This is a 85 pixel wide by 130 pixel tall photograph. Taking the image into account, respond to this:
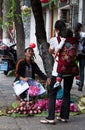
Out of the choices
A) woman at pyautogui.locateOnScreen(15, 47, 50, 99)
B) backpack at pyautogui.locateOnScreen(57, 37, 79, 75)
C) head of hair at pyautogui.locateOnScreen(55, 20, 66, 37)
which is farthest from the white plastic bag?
head of hair at pyautogui.locateOnScreen(55, 20, 66, 37)

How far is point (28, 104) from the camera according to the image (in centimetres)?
788

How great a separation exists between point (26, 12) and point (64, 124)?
18.2 m

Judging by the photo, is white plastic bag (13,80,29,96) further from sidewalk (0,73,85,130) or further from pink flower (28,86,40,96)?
sidewalk (0,73,85,130)

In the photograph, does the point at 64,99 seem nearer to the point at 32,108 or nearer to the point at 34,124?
the point at 34,124

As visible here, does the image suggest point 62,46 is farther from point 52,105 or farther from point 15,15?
point 15,15

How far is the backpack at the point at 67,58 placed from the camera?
678 centimetres

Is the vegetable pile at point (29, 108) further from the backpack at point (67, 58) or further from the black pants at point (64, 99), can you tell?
the backpack at point (67, 58)

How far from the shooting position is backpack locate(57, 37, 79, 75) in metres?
6.78

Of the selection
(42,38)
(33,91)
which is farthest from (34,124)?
(42,38)

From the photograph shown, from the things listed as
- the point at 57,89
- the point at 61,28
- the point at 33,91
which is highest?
the point at 61,28

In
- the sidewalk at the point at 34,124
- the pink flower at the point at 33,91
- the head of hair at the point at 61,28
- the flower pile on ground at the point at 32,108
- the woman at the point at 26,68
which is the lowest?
the sidewalk at the point at 34,124

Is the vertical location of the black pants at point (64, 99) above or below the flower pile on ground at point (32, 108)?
above

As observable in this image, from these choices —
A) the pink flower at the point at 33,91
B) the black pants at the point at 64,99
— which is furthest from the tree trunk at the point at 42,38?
the black pants at the point at 64,99

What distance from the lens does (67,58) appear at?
22.2ft
